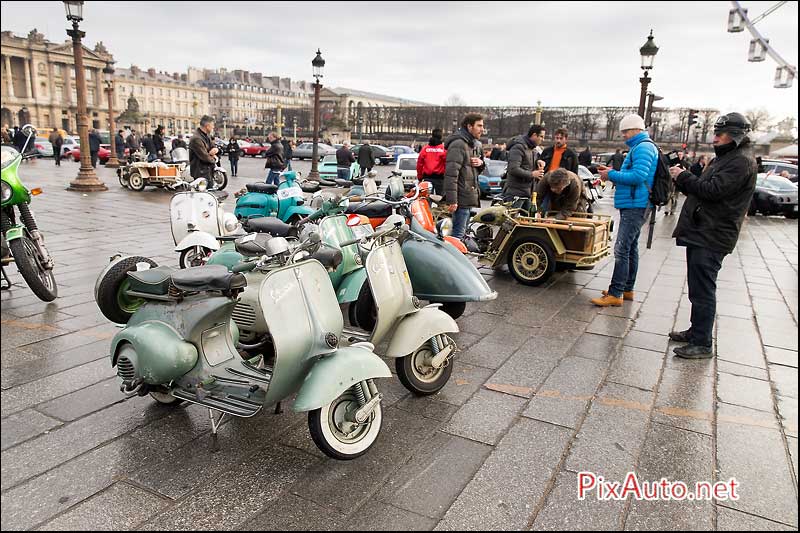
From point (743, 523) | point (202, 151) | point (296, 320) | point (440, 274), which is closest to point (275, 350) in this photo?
point (296, 320)

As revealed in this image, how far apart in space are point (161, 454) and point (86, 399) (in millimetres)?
839

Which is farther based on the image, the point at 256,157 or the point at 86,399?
the point at 256,157

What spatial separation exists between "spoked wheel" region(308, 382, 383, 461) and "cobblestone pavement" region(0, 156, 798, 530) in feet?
0.30

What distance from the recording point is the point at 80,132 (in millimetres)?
14477

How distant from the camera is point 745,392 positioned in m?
3.73

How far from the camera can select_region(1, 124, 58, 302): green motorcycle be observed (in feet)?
15.7

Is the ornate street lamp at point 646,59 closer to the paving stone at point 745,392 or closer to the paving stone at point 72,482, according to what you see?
the paving stone at point 745,392

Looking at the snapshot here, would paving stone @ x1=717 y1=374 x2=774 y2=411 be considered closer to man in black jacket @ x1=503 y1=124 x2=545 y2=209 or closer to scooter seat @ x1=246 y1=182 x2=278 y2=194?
man in black jacket @ x1=503 y1=124 x2=545 y2=209

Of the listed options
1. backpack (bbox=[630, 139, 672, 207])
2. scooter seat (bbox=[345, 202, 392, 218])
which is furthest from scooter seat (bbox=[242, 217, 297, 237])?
backpack (bbox=[630, 139, 672, 207])

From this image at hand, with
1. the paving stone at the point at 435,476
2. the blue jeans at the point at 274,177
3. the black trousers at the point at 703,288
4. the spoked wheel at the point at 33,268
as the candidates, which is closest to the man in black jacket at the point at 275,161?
the blue jeans at the point at 274,177

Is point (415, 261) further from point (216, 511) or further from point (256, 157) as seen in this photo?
point (256, 157)

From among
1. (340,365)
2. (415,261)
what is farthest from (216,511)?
(415,261)

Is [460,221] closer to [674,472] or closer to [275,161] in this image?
[674,472]

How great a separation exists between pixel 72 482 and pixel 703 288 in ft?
13.8
